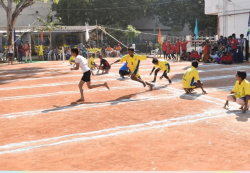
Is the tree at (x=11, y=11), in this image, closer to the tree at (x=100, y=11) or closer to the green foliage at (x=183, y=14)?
the tree at (x=100, y=11)

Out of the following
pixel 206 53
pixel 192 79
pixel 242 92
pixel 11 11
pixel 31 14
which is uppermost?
pixel 31 14

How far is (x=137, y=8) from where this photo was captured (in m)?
41.4

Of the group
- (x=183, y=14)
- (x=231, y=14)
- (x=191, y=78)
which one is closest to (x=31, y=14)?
(x=183, y=14)

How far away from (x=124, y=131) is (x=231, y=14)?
21632 millimetres

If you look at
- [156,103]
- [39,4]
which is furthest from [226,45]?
[39,4]

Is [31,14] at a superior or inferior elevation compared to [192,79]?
superior

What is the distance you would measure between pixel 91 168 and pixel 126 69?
9.72 meters

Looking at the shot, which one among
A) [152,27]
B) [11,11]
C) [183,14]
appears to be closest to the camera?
[11,11]

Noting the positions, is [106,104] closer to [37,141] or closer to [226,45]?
[37,141]

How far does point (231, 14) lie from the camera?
25.3 metres

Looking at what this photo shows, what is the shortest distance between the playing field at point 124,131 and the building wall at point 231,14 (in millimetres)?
15149

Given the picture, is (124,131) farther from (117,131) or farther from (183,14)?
(183,14)

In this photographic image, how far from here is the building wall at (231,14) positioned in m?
24.1

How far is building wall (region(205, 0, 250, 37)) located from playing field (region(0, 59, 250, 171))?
15.1 m
